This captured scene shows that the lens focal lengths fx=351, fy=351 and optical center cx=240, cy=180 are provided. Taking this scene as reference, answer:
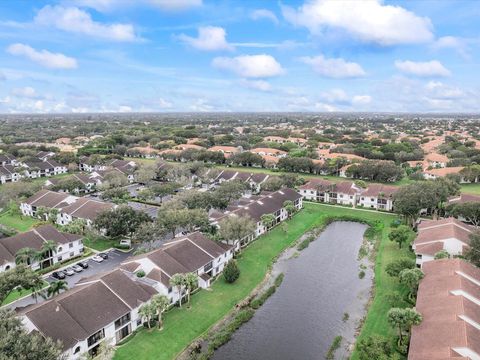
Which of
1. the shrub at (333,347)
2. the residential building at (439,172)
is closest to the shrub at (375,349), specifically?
the shrub at (333,347)

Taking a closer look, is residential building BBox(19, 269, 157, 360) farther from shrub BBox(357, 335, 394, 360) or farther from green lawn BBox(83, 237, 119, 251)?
shrub BBox(357, 335, 394, 360)

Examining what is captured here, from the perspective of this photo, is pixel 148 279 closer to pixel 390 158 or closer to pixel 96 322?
pixel 96 322

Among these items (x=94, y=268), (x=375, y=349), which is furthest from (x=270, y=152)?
(x=375, y=349)

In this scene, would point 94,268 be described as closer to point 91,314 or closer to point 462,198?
point 91,314

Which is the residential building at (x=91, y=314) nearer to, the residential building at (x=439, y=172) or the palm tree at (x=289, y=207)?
the palm tree at (x=289, y=207)

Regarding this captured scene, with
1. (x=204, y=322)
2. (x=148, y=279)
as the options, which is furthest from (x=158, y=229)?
(x=204, y=322)

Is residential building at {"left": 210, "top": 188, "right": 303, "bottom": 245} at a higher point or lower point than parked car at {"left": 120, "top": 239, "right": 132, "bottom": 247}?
higher

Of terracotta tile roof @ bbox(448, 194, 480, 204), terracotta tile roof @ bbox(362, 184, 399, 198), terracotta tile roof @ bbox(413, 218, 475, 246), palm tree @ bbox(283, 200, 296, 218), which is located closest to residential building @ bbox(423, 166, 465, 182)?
terracotta tile roof @ bbox(362, 184, 399, 198)
